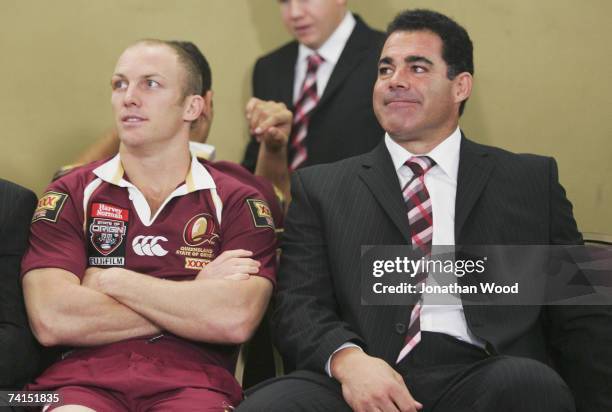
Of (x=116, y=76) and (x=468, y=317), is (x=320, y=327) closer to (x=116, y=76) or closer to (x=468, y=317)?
(x=468, y=317)

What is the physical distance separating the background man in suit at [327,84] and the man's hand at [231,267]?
990mm

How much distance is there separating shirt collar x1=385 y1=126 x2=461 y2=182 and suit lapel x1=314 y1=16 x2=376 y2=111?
0.81 m

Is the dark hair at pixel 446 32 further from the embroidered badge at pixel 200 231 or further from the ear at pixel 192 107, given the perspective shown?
the embroidered badge at pixel 200 231

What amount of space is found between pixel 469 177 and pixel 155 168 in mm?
842

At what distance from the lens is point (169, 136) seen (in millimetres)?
2387

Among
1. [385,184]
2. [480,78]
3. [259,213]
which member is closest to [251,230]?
[259,213]

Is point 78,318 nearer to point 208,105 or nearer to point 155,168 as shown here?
point 155,168

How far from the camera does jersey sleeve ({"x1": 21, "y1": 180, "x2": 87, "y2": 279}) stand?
7.06 feet

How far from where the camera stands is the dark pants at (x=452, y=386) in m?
1.87

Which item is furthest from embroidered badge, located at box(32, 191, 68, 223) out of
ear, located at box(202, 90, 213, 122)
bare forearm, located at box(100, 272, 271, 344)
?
ear, located at box(202, 90, 213, 122)

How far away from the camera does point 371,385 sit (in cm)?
193

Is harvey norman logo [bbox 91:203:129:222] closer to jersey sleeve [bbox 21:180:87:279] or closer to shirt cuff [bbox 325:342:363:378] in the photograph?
jersey sleeve [bbox 21:180:87:279]

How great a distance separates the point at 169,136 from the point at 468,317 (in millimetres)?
935

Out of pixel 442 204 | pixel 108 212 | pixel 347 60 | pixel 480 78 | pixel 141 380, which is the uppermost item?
pixel 480 78
